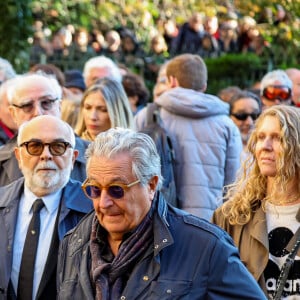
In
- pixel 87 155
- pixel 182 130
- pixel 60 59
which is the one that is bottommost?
pixel 60 59

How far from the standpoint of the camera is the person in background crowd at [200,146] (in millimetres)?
8844

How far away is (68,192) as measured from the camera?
6676 millimetres

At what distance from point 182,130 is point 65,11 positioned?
1268 cm

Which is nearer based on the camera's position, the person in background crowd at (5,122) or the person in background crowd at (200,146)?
the person in background crowd at (200,146)

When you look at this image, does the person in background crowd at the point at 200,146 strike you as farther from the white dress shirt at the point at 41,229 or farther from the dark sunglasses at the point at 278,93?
the white dress shirt at the point at 41,229

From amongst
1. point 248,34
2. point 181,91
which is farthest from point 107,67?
point 248,34

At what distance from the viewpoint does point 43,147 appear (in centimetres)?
667

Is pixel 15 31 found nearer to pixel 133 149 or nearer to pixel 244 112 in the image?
pixel 244 112

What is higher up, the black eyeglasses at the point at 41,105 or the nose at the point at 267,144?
the nose at the point at 267,144

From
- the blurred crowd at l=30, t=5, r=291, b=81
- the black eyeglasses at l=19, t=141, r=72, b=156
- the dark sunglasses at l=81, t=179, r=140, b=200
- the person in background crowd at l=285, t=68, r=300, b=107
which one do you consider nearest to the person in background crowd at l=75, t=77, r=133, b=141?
the black eyeglasses at l=19, t=141, r=72, b=156

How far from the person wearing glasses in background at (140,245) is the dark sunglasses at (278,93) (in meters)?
5.84

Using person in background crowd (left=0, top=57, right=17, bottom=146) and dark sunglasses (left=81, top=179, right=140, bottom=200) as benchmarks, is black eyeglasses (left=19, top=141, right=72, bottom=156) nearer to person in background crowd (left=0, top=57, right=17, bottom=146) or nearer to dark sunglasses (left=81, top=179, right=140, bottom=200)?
dark sunglasses (left=81, top=179, right=140, bottom=200)

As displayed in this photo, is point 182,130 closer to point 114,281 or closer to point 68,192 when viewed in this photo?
point 68,192

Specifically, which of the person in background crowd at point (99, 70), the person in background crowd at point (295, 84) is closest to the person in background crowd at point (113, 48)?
the person in background crowd at point (99, 70)
